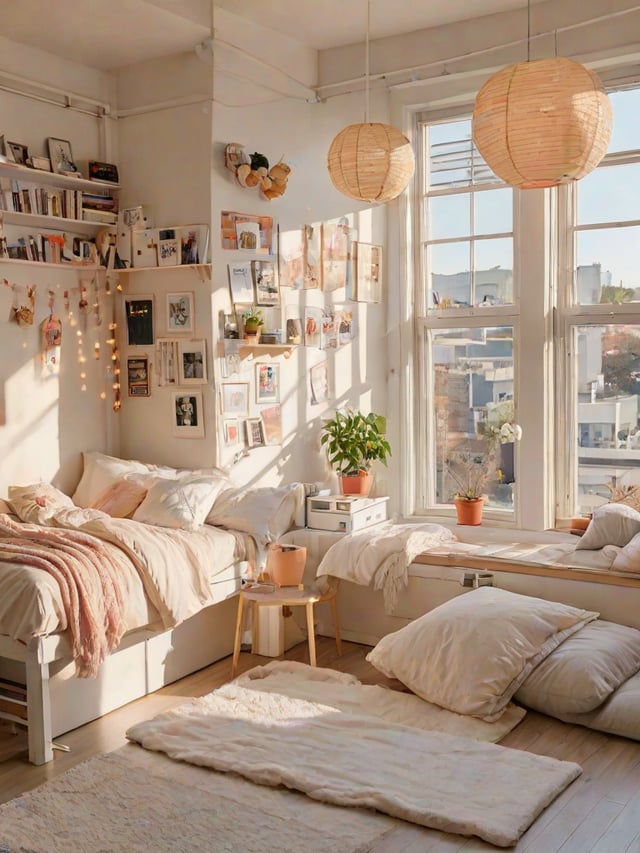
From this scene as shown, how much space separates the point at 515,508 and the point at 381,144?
7.18 ft

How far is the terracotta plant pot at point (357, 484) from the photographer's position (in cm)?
530

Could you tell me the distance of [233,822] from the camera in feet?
9.84

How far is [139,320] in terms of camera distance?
16.9 feet

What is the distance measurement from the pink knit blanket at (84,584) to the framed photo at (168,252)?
1.63m

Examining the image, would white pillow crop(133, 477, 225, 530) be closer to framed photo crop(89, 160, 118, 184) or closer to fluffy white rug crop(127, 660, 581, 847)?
fluffy white rug crop(127, 660, 581, 847)

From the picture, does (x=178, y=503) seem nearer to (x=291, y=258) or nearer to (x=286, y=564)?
(x=286, y=564)

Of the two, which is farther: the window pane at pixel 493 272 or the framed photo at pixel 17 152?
the window pane at pixel 493 272

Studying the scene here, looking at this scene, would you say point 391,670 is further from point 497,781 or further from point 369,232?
point 369,232

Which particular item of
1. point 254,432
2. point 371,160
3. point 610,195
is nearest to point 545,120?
point 371,160

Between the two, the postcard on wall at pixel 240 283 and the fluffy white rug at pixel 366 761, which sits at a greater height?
the postcard on wall at pixel 240 283

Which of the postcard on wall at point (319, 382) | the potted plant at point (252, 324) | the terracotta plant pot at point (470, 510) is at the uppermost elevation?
the potted plant at point (252, 324)

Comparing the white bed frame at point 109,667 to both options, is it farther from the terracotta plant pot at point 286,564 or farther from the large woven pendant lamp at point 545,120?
the large woven pendant lamp at point 545,120

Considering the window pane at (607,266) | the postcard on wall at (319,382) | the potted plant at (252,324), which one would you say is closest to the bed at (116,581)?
the postcard on wall at (319,382)

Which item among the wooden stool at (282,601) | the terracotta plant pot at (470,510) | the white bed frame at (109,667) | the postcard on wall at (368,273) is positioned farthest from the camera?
the postcard on wall at (368,273)
